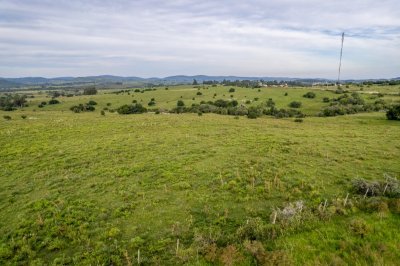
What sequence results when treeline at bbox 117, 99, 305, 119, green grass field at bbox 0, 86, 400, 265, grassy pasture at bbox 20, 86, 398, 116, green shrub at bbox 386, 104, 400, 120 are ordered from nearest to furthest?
green grass field at bbox 0, 86, 400, 265, green shrub at bbox 386, 104, 400, 120, treeline at bbox 117, 99, 305, 119, grassy pasture at bbox 20, 86, 398, 116

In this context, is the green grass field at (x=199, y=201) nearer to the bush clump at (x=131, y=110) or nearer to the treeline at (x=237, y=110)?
the treeline at (x=237, y=110)

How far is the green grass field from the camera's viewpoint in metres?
11.1

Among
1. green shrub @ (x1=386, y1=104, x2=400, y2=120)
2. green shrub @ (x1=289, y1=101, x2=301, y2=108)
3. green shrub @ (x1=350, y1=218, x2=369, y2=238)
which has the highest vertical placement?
green shrub @ (x1=386, y1=104, x2=400, y2=120)

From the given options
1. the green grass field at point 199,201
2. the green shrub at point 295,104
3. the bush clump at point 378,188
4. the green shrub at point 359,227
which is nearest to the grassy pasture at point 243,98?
the green shrub at point 295,104

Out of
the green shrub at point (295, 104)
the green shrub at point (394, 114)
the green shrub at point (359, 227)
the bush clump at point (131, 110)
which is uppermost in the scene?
the green shrub at point (394, 114)

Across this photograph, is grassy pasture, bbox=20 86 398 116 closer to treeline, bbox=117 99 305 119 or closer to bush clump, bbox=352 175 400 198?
treeline, bbox=117 99 305 119

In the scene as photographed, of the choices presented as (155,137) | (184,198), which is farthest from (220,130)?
(184,198)

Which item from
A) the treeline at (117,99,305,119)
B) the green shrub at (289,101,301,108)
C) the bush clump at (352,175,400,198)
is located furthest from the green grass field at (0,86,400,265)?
the green shrub at (289,101,301,108)

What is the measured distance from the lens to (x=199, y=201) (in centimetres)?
1585

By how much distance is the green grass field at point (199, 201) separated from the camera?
1105 cm

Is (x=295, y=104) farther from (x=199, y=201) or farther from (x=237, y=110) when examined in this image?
(x=199, y=201)

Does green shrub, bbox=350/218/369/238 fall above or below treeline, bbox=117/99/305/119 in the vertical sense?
above

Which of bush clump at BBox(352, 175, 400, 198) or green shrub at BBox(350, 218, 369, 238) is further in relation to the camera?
bush clump at BBox(352, 175, 400, 198)

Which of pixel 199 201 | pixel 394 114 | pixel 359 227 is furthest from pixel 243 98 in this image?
pixel 359 227
